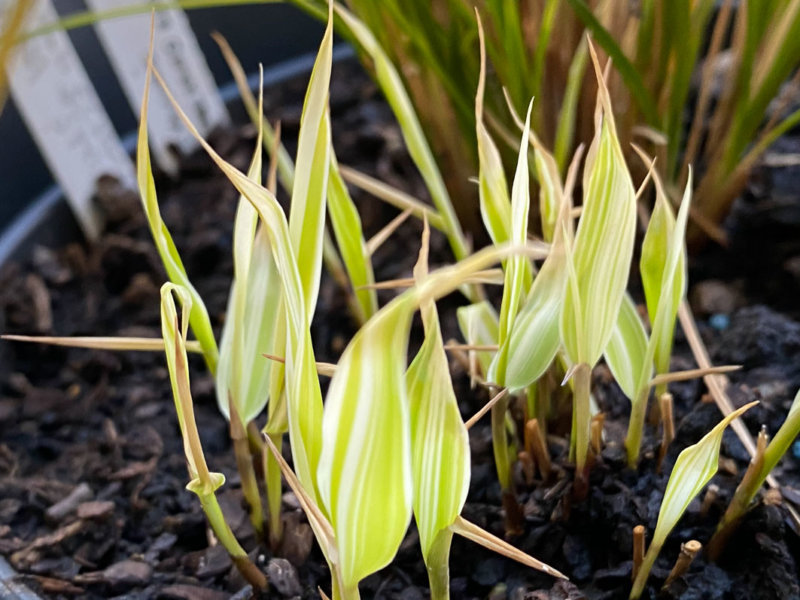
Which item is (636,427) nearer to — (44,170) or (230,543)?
(230,543)

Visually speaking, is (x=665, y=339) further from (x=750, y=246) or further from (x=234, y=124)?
(x=234, y=124)

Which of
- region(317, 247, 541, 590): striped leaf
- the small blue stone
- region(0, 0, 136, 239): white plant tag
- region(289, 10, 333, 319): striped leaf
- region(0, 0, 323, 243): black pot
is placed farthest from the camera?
region(0, 0, 323, 243): black pot

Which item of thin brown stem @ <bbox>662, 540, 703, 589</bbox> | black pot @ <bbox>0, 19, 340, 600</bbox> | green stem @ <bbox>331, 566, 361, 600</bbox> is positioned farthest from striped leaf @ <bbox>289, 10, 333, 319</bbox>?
black pot @ <bbox>0, 19, 340, 600</bbox>

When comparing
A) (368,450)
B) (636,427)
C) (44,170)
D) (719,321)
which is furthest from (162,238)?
(44,170)

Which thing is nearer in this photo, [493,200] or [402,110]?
[493,200]

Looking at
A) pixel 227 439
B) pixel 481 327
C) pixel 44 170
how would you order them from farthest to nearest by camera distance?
pixel 44 170 < pixel 227 439 < pixel 481 327

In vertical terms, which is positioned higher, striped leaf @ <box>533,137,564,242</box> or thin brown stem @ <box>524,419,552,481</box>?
striped leaf @ <box>533,137,564,242</box>

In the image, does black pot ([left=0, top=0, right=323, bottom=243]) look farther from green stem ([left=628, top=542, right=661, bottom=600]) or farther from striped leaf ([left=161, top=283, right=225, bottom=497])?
green stem ([left=628, top=542, right=661, bottom=600])
